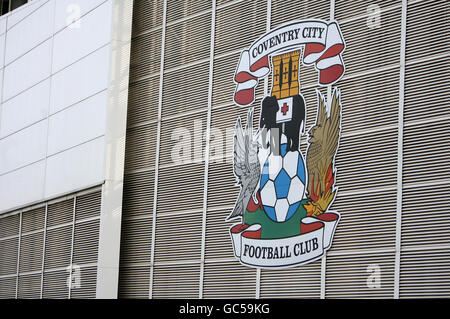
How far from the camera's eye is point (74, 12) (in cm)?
2183

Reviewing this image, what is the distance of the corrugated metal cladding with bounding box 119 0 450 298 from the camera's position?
13430 millimetres

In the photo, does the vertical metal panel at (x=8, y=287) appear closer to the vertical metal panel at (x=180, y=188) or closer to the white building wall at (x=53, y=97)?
the white building wall at (x=53, y=97)

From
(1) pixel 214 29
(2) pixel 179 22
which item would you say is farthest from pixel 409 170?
(2) pixel 179 22

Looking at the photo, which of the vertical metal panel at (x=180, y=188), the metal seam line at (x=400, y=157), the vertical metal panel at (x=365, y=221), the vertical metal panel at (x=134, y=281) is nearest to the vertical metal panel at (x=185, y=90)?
the vertical metal panel at (x=180, y=188)

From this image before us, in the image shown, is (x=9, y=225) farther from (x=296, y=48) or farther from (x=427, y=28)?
(x=427, y=28)

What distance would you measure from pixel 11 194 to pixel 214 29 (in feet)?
31.5

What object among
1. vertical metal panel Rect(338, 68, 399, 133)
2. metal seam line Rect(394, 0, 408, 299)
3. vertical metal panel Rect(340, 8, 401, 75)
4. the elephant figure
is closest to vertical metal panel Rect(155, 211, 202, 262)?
the elephant figure

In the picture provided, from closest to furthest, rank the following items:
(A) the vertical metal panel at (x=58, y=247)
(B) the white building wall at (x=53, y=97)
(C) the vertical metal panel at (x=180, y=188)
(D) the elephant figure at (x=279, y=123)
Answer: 1. (D) the elephant figure at (x=279, y=123)
2. (C) the vertical metal panel at (x=180, y=188)
3. (B) the white building wall at (x=53, y=97)
4. (A) the vertical metal panel at (x=58, y=247)

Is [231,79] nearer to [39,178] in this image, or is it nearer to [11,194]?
[39,178]

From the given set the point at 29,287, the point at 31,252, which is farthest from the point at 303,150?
the point at 29,287

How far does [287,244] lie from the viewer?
50.1ft

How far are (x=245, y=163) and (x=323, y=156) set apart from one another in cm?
210

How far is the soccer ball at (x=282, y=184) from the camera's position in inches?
605

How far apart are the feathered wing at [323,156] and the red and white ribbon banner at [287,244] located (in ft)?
0.90
